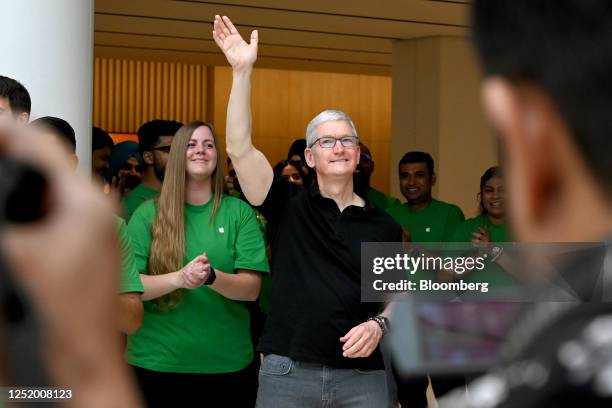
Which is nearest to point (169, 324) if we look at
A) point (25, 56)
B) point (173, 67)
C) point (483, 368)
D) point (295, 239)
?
point (295, 239)

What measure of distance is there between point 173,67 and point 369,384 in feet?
38.2

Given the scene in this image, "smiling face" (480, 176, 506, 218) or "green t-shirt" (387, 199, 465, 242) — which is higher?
"smiling face" (480, 176, 506, 218)

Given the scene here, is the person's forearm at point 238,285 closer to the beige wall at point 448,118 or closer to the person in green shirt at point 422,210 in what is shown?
the person in green shirt at point 422,210

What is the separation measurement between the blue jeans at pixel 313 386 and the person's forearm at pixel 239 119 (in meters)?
0.70

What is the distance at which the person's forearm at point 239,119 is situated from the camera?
333cm

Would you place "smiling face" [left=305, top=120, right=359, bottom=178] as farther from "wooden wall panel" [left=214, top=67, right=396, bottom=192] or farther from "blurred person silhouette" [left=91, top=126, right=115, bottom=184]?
"wooden wall panel" [left=214, top=67, right=396, bottom=192]

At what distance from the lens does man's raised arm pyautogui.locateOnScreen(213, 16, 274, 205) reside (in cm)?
334

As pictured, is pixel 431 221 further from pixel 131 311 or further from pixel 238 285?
pixel 131 311

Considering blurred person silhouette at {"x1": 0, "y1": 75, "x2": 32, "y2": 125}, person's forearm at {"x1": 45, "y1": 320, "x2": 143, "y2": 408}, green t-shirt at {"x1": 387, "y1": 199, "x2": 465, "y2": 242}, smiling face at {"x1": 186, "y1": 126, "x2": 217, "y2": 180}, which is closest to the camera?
person's forearm at {"x1": 45, "y1": 320, "x2": 143, "y2": 408}

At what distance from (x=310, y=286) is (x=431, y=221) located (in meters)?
2.67

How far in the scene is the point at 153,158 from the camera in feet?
16.0

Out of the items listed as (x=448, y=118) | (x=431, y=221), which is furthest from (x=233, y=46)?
(x=448, y=118)

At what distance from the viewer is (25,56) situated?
403 cm

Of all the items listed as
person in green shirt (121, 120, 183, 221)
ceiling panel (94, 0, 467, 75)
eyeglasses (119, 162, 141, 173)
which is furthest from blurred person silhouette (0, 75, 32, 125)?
ceiling panel (94, 0, 467, 75)
